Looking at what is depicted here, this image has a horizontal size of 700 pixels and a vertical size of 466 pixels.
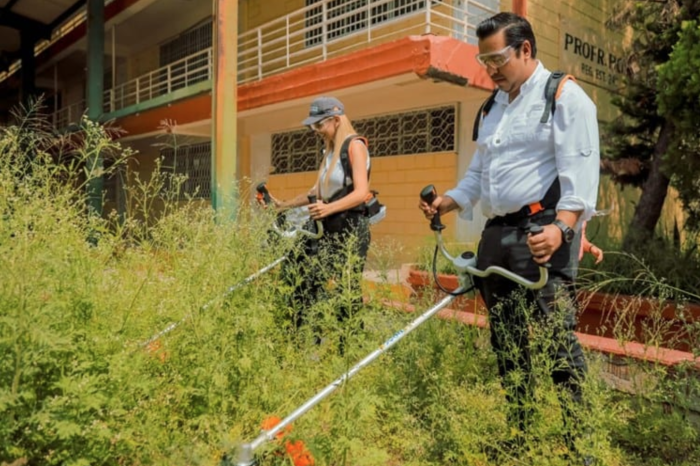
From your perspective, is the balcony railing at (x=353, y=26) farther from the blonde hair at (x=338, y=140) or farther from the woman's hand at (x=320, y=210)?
the woman's hand at (x=320, y=210)

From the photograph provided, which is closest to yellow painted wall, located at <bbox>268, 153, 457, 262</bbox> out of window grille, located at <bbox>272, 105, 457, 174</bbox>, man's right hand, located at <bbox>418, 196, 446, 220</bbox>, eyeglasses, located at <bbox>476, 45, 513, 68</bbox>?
window grille, located at <bbox>272, 105, 457, 174</bbox>

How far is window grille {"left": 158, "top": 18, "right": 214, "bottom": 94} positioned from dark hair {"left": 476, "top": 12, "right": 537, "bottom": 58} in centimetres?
923

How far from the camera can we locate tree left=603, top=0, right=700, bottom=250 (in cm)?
410

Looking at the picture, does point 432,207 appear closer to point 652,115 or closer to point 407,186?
point 652,115

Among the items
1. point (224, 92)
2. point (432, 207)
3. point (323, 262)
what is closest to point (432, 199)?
point (432, 207)

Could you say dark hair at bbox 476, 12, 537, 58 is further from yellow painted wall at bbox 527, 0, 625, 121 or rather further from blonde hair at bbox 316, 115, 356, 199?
yellow painted wall at bbox 527, 0, 625, 121

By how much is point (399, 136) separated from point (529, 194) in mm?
5837

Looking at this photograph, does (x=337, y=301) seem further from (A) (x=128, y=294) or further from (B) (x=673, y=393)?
(B) (x=673, y=393)

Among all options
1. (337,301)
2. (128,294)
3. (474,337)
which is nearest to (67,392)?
(128,294)

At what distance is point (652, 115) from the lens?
222 inches

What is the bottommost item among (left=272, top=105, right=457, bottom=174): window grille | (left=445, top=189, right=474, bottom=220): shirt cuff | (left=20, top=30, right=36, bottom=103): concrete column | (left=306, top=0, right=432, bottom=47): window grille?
(left=445, top=189, right=474, bottom=220): shirt cuff

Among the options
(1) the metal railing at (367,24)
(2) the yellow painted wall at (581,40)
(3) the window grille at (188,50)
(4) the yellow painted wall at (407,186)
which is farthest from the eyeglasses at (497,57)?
(3) the window grille at (188,50)

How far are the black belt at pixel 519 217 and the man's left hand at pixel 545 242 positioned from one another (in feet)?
0.73

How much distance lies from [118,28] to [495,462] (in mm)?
12625
